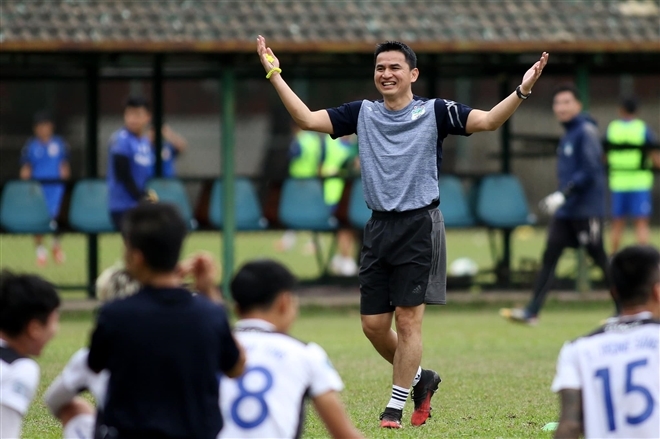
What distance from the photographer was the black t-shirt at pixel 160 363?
3844mm

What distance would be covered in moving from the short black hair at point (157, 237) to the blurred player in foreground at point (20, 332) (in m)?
0.47

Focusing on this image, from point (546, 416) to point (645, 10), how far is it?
347 inches

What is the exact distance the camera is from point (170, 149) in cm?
1633

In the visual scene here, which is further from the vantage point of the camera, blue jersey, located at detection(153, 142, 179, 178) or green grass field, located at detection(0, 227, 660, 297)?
green grass field, located at detection(0, 227, 660, 297)

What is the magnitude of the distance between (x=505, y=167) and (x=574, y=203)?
12.3ft

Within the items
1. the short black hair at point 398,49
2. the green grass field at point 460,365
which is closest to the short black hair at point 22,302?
the green grass field at point 460,365

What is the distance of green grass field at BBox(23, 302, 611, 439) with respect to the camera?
273 inches

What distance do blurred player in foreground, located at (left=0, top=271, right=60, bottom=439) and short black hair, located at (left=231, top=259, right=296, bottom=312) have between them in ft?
2.01

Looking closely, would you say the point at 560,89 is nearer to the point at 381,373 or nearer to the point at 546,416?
the point at 381,373

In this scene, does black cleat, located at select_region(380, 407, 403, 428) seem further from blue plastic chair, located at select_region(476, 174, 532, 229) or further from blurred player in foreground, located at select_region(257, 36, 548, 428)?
blue plastic chair, located at select_region(476, 174, 532, 229)

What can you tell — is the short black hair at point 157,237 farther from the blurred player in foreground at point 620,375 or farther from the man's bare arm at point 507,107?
the man's bare arm at point 507,107

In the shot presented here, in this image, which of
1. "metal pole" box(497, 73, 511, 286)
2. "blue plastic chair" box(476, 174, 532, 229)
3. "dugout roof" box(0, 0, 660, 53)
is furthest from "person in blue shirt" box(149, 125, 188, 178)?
"metal pole" box(497, 73, 511, 286)

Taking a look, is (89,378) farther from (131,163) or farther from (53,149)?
(53,149)

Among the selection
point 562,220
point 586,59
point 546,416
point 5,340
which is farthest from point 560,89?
point 5,340
